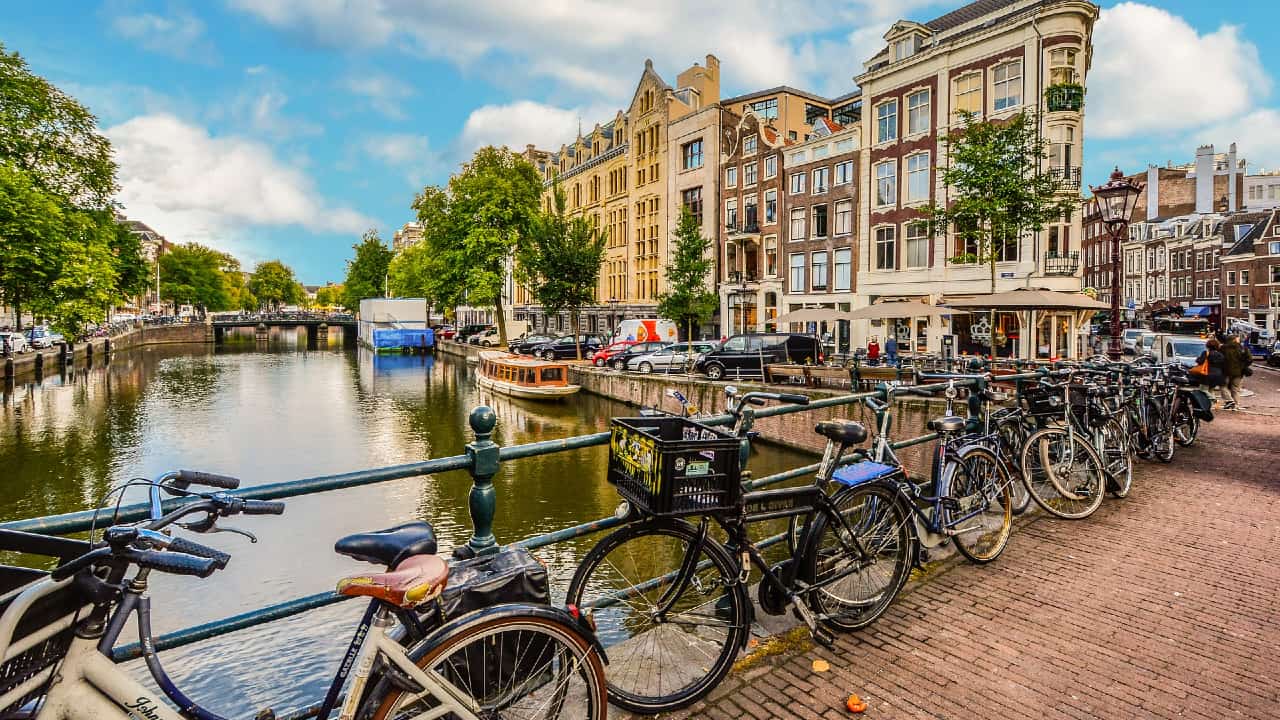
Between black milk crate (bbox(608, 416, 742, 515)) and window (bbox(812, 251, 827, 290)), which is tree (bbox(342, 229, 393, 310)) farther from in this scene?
black milk crate (bbox(608, 416, 742, 515))

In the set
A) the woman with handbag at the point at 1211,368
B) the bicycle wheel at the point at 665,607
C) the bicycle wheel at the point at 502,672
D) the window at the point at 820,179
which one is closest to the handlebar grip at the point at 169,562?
the bicycle wheel at the point at 502,672

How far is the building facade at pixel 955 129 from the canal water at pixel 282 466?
49.5 ft

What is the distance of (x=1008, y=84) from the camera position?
95.2 ft

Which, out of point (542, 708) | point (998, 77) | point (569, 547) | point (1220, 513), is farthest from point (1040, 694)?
point (998, 77)

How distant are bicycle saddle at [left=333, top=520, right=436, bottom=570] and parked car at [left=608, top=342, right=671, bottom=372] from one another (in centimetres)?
2979

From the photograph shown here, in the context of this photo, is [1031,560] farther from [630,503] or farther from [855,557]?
[630,503]

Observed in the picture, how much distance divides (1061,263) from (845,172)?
40.6ft

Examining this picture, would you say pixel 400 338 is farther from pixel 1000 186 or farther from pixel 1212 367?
pixel 1212 367

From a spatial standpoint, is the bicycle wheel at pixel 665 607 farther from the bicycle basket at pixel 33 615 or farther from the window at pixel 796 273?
the window at pixel 796 273

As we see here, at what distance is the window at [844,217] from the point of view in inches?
1421

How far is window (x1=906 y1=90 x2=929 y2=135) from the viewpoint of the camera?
3231 centimetres

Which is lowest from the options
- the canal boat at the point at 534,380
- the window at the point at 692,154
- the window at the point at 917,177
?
the canal boat at the point at 534,380

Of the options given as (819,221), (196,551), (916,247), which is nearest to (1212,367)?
(196,551)

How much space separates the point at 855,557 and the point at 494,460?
2.18 meters
